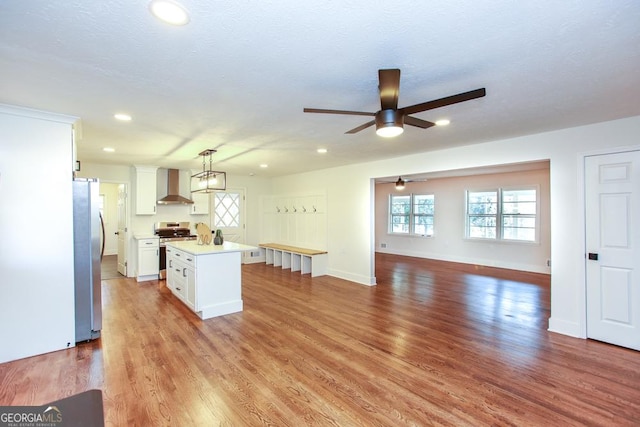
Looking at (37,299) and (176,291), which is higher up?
(37,299)

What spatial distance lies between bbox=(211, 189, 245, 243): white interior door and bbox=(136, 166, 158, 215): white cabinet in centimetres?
148

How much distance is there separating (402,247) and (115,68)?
903cm

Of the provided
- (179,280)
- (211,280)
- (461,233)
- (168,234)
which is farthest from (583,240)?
(168,234)

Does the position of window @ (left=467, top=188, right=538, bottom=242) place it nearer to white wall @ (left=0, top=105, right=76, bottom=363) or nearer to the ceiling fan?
the ceiling fan

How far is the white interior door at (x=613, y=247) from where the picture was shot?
128 inches

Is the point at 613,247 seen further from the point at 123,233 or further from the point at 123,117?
the point at 123,233

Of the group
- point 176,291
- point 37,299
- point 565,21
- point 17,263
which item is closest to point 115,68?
point 17,263

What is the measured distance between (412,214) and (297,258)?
165 inches

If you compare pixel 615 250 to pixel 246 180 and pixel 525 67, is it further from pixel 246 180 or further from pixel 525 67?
pixel 246 180

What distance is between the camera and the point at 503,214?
768 cm

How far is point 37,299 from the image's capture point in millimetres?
3059

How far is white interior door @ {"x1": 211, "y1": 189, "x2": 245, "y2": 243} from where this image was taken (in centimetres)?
798

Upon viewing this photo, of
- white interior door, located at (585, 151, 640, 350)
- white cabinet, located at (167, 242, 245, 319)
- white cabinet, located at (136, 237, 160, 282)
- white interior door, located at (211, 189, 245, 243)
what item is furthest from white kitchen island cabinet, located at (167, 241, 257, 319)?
white interior door, located at (585, 151, 640, 350)

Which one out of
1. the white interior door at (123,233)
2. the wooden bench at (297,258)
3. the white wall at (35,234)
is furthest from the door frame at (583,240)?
the white interior door at (123,233)
